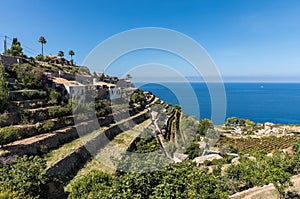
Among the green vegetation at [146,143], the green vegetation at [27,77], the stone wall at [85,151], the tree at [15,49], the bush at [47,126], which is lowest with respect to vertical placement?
the green vegetation at [146,143]

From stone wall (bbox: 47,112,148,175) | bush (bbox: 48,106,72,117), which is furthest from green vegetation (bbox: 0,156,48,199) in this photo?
bush (bbox: 48,106,72,117)

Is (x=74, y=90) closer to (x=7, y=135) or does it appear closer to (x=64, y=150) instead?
(x=64, y=150)

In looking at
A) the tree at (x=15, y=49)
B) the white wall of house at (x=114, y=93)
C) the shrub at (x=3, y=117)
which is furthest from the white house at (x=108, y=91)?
the shrub at (x=3, y=117)

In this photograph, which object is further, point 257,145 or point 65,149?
point 257,145

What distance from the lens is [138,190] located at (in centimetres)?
640

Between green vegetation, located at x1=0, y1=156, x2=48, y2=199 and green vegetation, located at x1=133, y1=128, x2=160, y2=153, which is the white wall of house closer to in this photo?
green vegetation, located at x1=133, y1=128, x2=160, y2=153

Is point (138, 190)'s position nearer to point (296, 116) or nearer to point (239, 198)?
point (239, 198)

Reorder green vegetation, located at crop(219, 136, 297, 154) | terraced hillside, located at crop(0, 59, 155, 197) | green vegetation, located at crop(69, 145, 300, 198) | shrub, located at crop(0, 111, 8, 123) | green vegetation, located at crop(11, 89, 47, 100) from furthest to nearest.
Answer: green vegetation, located at crop(219, 136, 297, 154) < green vegetation, located at crop(11, 89, 47, 100) < shrub, located at crop(0, 111, 8, 123) < terraced hillside, located at crop(0, 59, 155, 197) < green vegetation, located at crop(69, 145, 300, 198)

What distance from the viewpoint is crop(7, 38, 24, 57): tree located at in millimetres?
27672

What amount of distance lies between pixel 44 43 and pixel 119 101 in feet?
75.7

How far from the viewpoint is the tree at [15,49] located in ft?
90.8

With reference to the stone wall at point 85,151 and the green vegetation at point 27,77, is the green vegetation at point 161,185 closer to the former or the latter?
the stone wall at point 85,151

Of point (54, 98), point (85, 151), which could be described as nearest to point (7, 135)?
point (85, 151)

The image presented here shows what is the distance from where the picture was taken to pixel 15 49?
2834 centimetres
